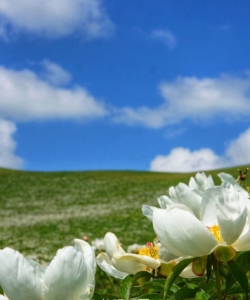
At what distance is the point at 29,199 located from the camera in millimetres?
29594

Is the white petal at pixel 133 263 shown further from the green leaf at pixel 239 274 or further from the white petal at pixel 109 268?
the green leaf at pixel 239 274

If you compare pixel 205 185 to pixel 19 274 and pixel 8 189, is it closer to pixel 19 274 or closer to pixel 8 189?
pixel 19 274

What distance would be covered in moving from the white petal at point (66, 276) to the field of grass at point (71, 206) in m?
4.43

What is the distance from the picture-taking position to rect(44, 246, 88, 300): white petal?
0.98m

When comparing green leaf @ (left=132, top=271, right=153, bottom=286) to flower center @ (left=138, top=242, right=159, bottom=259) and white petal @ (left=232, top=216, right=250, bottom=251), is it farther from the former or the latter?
white petal @ (left=232, top=216, right=250, bottom=251)

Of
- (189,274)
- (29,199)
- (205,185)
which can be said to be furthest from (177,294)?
(29,199)

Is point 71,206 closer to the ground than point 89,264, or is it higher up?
higher up

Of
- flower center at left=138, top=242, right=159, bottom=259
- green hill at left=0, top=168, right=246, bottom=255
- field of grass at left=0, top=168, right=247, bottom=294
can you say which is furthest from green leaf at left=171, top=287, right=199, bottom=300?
green hill at left=0, top=168, right=246, bottom=255

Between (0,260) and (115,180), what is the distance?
117 ft

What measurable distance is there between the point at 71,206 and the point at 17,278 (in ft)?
86.5

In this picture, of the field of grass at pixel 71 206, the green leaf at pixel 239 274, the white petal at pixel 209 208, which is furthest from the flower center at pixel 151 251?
the field of grass at pixel 71 206

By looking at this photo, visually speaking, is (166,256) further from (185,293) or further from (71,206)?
(71,206)

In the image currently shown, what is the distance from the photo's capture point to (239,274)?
93 cm

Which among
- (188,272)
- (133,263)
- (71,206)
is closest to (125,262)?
(133,263)
